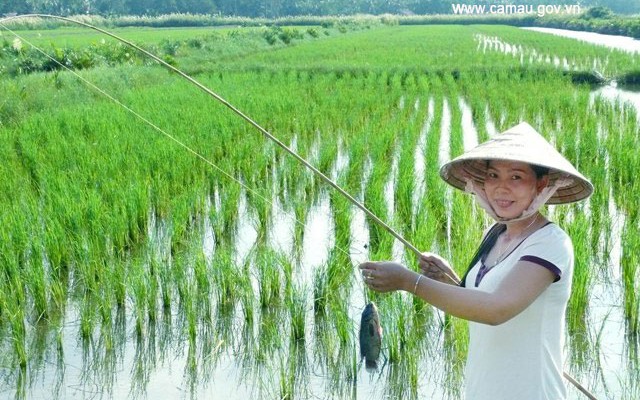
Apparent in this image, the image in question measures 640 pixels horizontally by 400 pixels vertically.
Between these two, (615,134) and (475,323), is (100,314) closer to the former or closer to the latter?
(475,323)

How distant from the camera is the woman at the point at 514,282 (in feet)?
5.47

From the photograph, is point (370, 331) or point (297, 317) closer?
point (370, 331)

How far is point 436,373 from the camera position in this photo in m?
3.81

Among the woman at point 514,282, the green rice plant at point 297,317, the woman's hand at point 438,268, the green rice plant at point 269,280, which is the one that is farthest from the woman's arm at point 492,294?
the green rice plant at point 269,280

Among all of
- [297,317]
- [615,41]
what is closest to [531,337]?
[297,317]

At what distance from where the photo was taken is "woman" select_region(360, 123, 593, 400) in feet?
5.47

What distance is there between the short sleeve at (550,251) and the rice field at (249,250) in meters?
2.02

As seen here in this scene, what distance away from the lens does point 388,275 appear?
1.75 metres

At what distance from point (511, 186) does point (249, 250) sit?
3.63 m

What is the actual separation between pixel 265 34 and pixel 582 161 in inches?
987

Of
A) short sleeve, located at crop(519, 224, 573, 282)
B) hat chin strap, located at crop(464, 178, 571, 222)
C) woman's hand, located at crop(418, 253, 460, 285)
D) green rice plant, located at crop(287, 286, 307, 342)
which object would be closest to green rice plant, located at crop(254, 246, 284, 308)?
green rice plant, located at crop(287, 286, 307, 342)

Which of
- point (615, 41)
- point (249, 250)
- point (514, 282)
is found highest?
point (514, 282)

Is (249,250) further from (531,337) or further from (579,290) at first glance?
(531,337)

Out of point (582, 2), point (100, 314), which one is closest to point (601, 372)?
point (100, 314)
